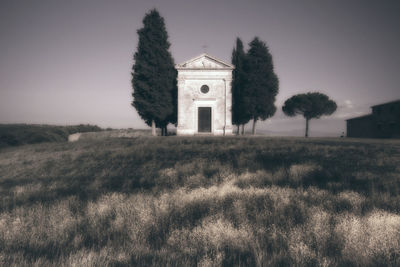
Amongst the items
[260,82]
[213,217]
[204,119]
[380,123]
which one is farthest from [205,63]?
[380,123]

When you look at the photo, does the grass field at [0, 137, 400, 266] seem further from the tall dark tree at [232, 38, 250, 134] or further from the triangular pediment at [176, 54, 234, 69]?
the tall dark tree at [232, 38, 250, 134]

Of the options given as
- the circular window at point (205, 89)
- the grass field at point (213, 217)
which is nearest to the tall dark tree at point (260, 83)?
the circular window at point (205, 89)

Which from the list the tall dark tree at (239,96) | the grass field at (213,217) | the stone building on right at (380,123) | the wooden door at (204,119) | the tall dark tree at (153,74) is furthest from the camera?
the stone building on right at (380,123)

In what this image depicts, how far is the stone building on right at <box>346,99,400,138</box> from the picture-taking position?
93.9ft

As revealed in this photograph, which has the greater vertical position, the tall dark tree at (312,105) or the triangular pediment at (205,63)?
the triangular pediment at (205,63)

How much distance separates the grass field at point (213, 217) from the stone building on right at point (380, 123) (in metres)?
27.9

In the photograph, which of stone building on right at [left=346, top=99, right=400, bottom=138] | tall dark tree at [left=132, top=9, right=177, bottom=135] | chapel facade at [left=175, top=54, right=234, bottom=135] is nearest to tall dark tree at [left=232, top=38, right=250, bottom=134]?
chapel facade at [left=175, top=54, right=234, bottom=135]

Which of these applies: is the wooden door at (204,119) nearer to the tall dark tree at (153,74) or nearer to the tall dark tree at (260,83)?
the tall dark tree at (153,74)

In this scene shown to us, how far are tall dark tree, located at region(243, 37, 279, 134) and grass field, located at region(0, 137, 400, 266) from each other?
722 inches

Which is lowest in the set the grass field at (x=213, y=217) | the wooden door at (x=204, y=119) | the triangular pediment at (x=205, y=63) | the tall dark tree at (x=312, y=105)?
the grass field at (x=213, y=217)

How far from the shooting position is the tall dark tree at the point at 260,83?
1032 inches

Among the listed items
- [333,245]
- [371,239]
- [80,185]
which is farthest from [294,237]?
[80,185]

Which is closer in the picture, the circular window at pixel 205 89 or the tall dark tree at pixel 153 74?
the tall dark tree at pixel 153 74

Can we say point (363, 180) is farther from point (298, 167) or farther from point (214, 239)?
point (214, 239)
